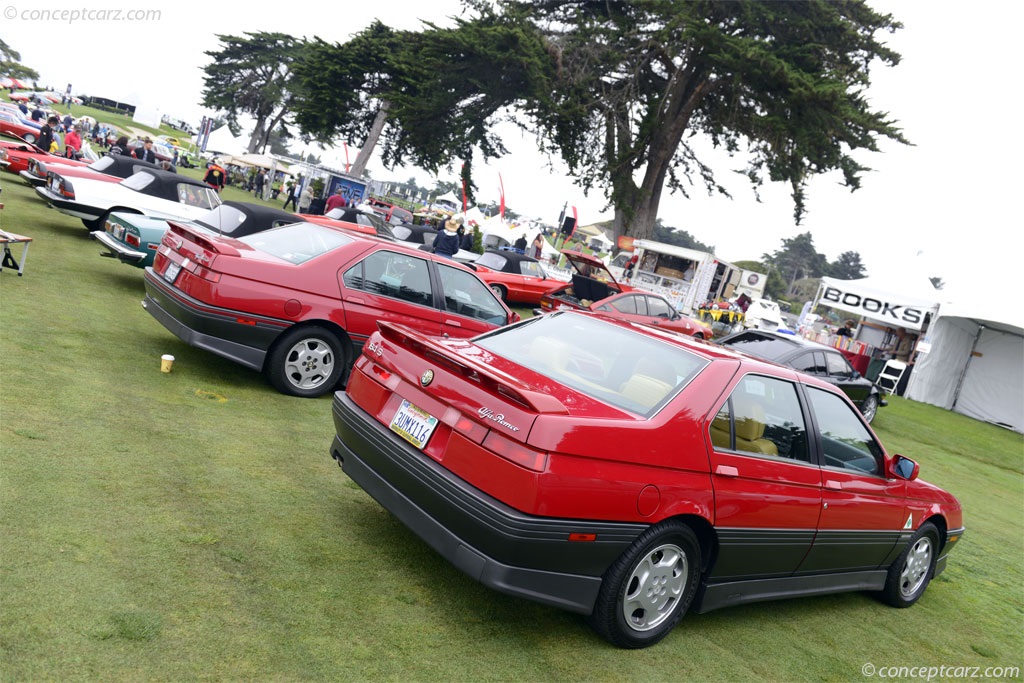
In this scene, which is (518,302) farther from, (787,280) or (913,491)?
(787,280)

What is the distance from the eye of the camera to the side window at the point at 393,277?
7.04 meters

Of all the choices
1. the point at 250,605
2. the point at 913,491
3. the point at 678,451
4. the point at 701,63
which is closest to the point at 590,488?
the point at 678,451

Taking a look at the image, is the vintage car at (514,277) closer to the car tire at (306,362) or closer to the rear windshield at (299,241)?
the rear windshield at (299,241)

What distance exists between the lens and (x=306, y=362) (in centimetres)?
692

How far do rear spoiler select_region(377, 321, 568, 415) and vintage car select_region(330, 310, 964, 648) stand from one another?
1 cm

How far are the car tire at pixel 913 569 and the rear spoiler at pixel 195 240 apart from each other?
5.75 metres

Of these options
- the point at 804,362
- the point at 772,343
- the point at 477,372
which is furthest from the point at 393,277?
the point at 804,362

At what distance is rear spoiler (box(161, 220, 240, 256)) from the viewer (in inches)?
257

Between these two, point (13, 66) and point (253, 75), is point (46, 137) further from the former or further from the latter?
point (13, 66)

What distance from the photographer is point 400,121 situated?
1350 inches

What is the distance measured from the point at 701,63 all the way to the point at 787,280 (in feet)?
357

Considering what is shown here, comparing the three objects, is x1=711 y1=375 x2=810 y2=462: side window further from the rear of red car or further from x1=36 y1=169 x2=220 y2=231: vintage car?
x1=36 y1=169 x2=220 y2=231: vintage car

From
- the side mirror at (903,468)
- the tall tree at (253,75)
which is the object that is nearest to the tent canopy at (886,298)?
the side mirror at (903,468)

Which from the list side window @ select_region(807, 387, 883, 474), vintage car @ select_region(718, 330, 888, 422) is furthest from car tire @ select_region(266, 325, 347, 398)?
vintage car @ select_region(718, 330, 888, 422)
